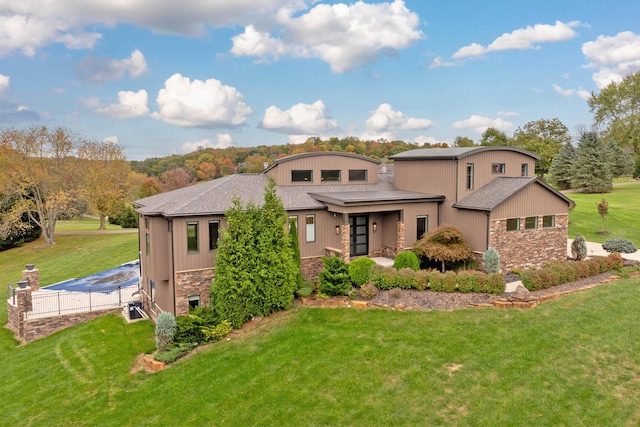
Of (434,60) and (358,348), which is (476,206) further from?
(434,60)

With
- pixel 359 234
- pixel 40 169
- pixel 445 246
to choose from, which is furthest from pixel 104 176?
pixel 445 246

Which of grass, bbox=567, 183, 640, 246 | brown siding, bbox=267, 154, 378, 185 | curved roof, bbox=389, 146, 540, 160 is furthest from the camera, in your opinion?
grass, bbox=567, 183, 640, 246

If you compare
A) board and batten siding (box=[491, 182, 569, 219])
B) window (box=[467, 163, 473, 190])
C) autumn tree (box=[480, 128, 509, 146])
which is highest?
autumn tree (box=[480, 128, 509, 146])

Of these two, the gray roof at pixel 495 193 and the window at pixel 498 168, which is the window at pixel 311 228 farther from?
the window at pixel 498 168

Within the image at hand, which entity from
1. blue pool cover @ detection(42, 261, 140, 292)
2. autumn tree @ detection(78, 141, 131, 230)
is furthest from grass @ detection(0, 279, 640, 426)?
autumn tree @ detection(78, 141, 131, 230)

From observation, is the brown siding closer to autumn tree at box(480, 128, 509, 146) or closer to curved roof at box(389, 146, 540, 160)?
curved roof at box(389, 146, 540, 160)

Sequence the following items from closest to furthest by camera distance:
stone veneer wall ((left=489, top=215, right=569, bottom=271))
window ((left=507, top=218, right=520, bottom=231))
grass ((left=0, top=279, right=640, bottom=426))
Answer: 1. grass ((left=0, top=279, right=640, bottom=426))
2. stone veneer wall ((left=489, top=215, right=569, bottom=271))
3. window ((left=507, top=218, right=520, bottom=231))
